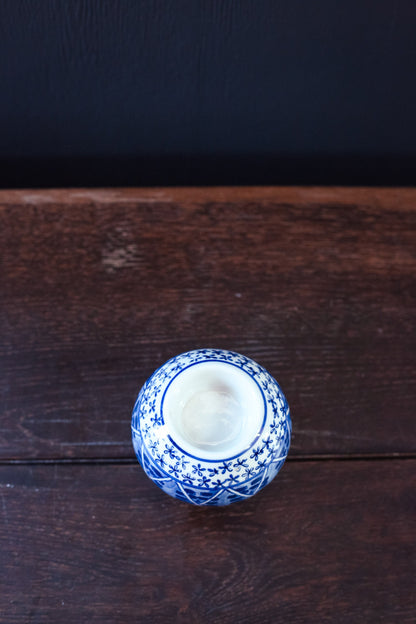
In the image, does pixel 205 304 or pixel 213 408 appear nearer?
pixel 213 408

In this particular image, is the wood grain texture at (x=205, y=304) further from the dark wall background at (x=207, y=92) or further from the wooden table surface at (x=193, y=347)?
the dark wall background at (x=207, y=92)

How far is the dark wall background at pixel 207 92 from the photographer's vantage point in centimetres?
63

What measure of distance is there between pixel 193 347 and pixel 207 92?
36cm

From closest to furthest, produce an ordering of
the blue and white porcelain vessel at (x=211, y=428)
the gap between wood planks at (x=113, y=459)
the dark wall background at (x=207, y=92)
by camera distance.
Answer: the blue and white porcelain vessel at (x=211, y=428) < the gap between wood planks at (x=113, y=459) < the dark wall background at (x=207, y=92)

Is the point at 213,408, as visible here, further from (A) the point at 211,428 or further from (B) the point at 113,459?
(B) the point at 113,459

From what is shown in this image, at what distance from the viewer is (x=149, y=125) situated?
0.73 metres

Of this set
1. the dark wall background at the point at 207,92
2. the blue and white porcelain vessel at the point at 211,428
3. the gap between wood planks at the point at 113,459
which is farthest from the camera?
the dark wall background at the point at 207,92

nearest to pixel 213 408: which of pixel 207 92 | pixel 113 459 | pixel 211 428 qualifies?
pixel 211 428

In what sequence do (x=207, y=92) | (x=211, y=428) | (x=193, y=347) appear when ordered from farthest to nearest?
(x=207, y=92)
(x=193, y=347)
(x=211, y=428)

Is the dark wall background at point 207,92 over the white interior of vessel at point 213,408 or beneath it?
over

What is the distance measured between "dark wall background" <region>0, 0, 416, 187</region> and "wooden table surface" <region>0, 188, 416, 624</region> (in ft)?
0.49

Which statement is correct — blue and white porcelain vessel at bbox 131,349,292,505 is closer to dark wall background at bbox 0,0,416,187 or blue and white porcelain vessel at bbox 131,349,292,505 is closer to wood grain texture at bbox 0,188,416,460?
wood grain texture at bbox 0,188,416,460

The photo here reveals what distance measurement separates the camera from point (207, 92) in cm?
70

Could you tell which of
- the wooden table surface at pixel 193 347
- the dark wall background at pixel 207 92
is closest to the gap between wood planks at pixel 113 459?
the wooden table surface at pixel 193 347
